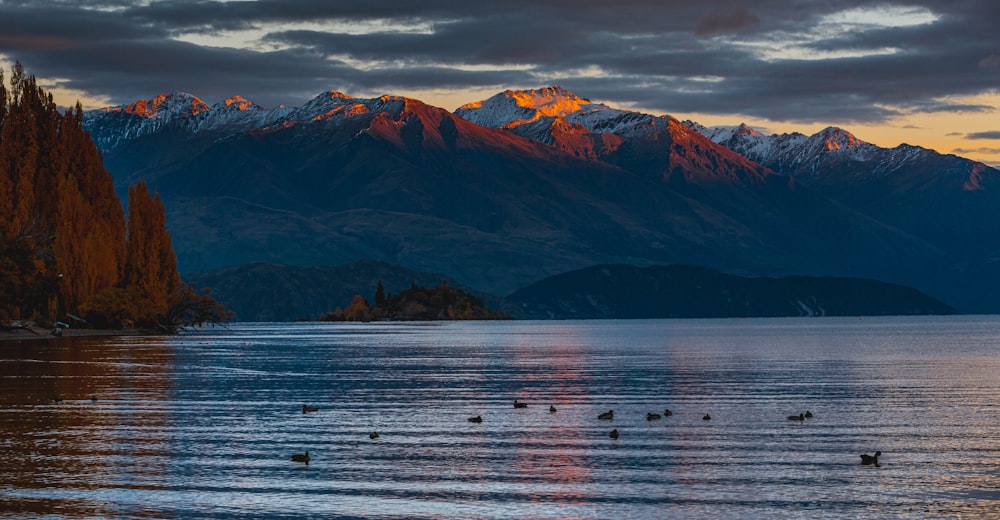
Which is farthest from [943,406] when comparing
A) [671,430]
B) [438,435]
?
[438,435]

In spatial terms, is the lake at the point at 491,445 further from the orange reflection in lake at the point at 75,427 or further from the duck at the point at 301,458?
the duck at the point at 301,458

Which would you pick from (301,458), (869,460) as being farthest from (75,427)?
(869,460)

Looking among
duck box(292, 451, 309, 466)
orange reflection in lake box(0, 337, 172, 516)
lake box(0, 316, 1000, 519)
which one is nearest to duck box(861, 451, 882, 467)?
lake box(0, 316, 1000, 519)

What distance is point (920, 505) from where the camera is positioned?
4344cm

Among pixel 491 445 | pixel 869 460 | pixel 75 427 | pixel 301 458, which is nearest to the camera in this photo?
pixel 869 460

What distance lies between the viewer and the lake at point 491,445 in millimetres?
43938

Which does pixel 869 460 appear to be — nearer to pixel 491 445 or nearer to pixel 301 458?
pixel 491 445

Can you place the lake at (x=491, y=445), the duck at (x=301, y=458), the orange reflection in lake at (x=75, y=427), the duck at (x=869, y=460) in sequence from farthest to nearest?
the duck at (x=301, y=458)
the duck at (x=869, y=460)
the orange reflection in lake at (x=75, y=427)
the lake at (x=491, y=445)

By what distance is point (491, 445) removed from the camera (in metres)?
60.0

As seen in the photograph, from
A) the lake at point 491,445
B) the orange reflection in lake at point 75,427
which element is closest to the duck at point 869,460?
the lake at point 491,445

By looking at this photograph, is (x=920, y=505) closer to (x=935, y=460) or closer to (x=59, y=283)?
(x=935, y=460)

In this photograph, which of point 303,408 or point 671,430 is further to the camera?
point 303,408

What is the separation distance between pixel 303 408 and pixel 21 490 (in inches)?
1316

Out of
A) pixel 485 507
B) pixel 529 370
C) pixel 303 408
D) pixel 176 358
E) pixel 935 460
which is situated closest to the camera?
pixel 485 507
